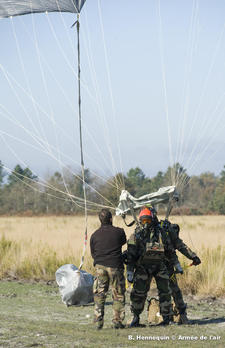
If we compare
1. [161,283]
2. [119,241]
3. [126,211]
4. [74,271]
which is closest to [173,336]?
[161,283]

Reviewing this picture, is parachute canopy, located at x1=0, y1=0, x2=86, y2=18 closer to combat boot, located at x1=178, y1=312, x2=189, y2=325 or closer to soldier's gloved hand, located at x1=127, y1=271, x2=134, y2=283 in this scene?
soldier's gloved hand, located at x1=127, y1=271, x2=134, y2=283

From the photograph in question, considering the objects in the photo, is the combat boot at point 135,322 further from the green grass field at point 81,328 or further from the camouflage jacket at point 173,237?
the camouflage jacket at point 173,237

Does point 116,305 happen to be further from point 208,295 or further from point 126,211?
point 208,295

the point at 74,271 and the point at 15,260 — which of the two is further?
the point at 15,260

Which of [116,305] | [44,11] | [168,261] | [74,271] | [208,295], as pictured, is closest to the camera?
[116,305]

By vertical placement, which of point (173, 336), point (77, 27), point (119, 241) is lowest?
point (173, 336)

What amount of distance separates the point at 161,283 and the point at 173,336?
3.01ft

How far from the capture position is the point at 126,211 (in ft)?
28.2

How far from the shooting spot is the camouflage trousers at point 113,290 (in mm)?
7812

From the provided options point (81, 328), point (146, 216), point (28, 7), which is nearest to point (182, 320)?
point (81, 328)

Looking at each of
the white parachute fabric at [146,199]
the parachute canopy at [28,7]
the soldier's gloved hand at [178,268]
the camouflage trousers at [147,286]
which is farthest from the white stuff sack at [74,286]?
the parachute canopy at [28,7]

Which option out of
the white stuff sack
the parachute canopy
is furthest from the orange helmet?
the parachute canopy

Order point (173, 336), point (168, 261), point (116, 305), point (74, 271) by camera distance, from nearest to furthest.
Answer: point (173, 336), point (116, 305), point (168, 261), point (74, 271)

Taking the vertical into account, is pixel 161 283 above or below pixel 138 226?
below
